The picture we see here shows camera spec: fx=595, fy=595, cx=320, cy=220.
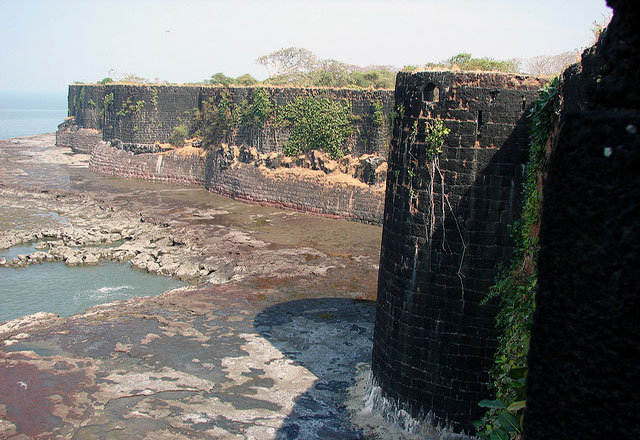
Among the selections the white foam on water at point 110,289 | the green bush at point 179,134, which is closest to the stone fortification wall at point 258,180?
the green bush at point 179,134

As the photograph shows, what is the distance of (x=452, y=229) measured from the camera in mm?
7168

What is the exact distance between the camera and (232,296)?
45.1ft

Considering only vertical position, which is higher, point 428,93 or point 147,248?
point 428,93

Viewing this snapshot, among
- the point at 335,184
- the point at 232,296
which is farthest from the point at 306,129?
Result: the point at 232,296

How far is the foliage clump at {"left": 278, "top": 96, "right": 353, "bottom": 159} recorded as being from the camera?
24.7 m

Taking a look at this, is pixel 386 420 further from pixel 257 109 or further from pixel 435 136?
pixel 257 109

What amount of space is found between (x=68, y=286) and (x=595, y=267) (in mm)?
16050

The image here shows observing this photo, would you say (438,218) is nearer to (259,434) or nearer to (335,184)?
(259,434)

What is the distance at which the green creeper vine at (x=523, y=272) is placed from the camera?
20.9ft

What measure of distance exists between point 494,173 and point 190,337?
6.60 metres

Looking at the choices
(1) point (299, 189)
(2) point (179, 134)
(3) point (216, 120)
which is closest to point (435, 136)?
(1) point (299, 189)

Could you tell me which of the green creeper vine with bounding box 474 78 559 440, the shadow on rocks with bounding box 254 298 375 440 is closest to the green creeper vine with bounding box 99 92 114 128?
the shadow on rocks with bounding box 254 298 375 440

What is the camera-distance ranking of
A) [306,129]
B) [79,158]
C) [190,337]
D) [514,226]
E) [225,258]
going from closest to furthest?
[514,226] < [190,337] < [225,258] < [306,129] < [79,158]

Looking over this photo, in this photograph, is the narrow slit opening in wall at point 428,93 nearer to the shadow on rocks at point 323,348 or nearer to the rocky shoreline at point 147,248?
the shadow on rocks at point 323,348
